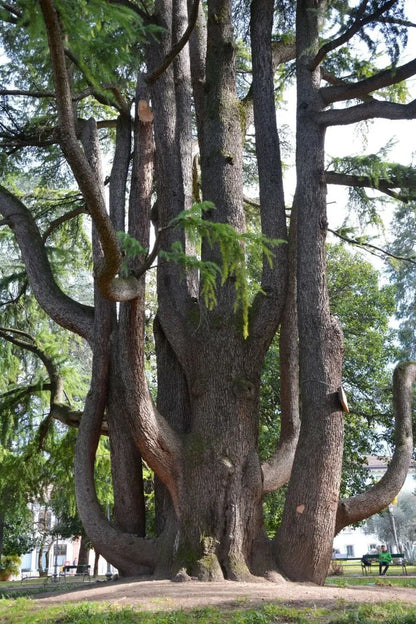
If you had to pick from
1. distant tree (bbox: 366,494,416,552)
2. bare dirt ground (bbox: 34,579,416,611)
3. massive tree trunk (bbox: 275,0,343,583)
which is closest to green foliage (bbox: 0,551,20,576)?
bare dirt ground (bbox: 34,579,416,611)

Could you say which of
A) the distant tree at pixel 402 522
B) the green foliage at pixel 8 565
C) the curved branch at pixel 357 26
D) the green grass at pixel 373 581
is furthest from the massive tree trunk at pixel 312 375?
the distant tree at pixel 402 522

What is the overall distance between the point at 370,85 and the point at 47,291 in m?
4.79

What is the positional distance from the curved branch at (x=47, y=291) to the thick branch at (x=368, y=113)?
12.7 feet

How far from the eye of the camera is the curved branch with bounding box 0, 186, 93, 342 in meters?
8.31

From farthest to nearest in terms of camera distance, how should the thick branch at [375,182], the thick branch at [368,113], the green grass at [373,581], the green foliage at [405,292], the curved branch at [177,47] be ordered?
the green foliage at [405,292] < the thick branch at [375,182] < the thick branch at [368,113] < the green grass at [373,581] < the curved branch at [177,47]

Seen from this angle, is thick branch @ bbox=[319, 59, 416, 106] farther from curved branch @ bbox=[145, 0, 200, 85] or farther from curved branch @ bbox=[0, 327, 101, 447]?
curved branch @ bbox=[0, 327, 101, 447]

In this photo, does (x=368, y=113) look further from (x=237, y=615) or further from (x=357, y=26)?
(x=237, y=615)

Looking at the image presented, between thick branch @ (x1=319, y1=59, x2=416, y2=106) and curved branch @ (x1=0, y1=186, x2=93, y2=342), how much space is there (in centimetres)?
413

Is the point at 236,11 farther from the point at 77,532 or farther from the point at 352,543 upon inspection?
the point at 352,543

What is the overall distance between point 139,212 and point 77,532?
85.2 feet

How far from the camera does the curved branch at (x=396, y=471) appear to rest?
755cm

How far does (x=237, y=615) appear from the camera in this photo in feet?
16.0

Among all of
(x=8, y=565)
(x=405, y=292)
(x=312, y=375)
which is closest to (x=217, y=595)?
(x=312, y=375)

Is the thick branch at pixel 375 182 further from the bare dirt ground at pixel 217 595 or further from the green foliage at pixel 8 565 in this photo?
the green foliage at pixel 8 565
